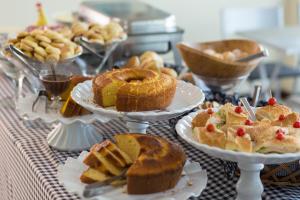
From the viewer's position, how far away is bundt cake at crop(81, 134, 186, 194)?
948 mm

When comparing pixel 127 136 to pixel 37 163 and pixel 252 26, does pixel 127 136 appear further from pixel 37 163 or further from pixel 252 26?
pixel 252 26

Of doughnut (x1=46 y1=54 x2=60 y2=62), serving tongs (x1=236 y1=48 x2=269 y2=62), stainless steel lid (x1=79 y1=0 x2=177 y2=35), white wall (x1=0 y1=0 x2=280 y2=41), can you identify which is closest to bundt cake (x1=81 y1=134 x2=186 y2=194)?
doughnut (x1=46 y1=54 x2=60 y2=62)

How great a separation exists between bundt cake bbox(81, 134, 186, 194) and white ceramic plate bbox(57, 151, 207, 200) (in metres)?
0.01

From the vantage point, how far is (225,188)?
3.64 feet

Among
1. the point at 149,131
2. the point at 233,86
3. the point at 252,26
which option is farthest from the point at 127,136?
the point at 252,26

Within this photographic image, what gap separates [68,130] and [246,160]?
1.61 feet

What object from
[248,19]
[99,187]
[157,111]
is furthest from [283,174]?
[248,19]

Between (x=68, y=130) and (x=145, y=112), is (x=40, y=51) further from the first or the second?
(x=145, y=112)

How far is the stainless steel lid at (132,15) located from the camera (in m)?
1.93

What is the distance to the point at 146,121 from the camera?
116 cm

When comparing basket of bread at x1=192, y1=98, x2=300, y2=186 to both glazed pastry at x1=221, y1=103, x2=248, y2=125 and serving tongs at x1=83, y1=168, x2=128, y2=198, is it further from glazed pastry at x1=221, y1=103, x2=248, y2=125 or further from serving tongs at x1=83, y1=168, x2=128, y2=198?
serving tongs at x1=83, y1=168, x2=128, y2=198

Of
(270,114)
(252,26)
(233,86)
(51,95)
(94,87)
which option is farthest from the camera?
(252,26)

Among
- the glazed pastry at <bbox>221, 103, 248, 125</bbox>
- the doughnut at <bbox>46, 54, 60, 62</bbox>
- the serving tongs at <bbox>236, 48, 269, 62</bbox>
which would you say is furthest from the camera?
the serving tongs at <bbox>236, 48, 269, 62</bbox>

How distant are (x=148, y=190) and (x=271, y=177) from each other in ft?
0.85
